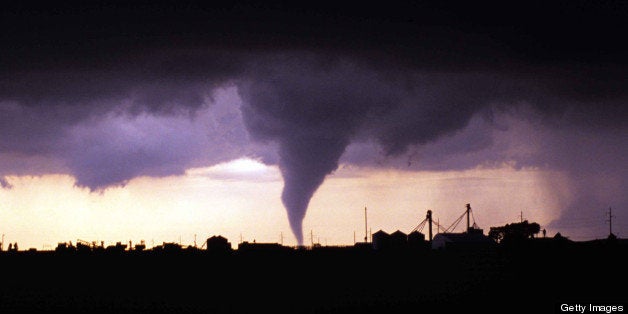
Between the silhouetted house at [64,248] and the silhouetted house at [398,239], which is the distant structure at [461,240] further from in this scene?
the silhouetted house at [64,248]

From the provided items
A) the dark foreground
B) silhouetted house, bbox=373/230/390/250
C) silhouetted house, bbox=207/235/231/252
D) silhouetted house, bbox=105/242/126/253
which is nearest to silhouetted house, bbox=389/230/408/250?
silhouetted house, bbox=373/230/390/250

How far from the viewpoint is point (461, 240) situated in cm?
16888

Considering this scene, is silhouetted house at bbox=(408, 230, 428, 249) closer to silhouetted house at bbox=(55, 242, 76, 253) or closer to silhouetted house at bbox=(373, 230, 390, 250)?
silhouetted house at bbox=(373, 230, 390, 250)

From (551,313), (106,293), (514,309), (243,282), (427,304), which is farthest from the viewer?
(243,282)

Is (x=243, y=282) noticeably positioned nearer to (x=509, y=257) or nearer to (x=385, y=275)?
(x=385, y=275)

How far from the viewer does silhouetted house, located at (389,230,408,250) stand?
16806cm

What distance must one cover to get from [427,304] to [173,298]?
79.0 feet

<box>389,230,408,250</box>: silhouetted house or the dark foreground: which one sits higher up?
<box>389,230,408,250</box>: silhouetted house

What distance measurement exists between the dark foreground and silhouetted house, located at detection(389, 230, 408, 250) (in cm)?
4453

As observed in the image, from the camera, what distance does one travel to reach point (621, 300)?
6606 centimetres

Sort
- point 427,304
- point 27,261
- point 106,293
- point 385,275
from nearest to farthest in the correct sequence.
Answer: point 427,304 < point 106,293 < point 385,275 < point 27,261

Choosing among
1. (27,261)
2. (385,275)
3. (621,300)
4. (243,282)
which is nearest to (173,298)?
(243,282)

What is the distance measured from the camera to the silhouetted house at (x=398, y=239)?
16806 centimetres

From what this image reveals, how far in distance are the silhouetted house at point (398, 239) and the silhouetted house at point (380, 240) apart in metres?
0.93
